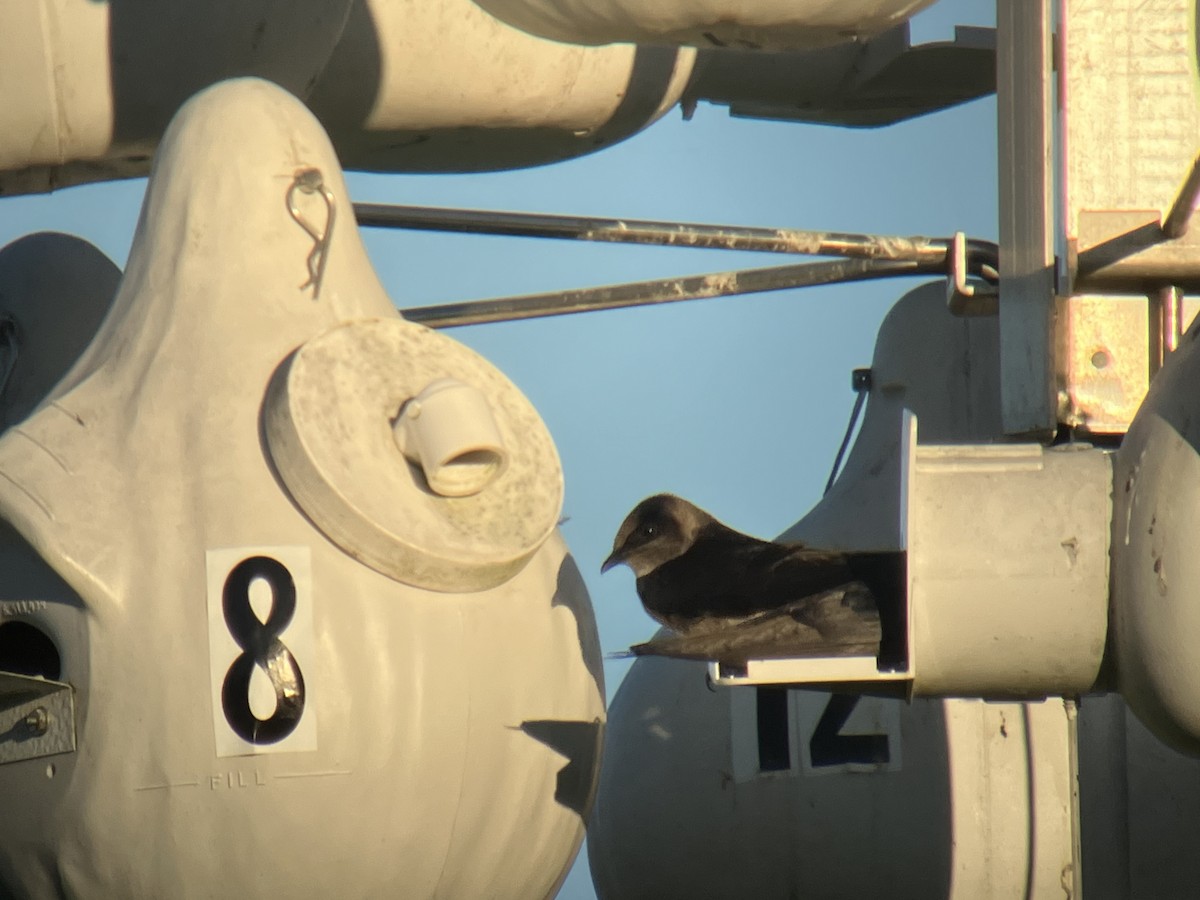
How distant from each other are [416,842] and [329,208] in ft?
4.75

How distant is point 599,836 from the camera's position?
796 centimetres

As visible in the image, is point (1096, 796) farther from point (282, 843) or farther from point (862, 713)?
point (282, 843)

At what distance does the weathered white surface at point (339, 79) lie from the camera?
19.9ft

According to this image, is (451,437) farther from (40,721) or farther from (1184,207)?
(1184,207)

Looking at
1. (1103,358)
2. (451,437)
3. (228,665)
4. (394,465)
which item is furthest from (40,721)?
(1103,358)

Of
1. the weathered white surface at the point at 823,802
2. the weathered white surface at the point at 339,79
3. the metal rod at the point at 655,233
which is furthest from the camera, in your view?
the metal rod at the point at 655,233

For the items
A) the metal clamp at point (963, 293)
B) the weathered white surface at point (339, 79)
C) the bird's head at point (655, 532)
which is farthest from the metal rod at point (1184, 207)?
the weathered white surface at point (339, 79)

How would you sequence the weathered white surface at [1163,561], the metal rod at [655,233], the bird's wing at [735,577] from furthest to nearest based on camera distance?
the metal rod at [655,233]
the bird's wing at [735,577]
the weathered white surface at [1163,561]

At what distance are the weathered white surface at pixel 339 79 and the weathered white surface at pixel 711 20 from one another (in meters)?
1.31

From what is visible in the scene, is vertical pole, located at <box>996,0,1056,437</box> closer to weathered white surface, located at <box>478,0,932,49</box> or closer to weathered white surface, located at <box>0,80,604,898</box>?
weathered white surface, located at <box>478,0,932,49</box>

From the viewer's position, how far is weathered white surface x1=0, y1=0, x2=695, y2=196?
605cm

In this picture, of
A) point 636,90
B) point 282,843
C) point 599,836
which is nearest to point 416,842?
point 282,843

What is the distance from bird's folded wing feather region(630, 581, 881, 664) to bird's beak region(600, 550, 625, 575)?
1.41 meters

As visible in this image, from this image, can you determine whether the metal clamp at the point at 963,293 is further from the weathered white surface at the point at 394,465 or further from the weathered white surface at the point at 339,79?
the weathered white surface at the point at 394,465
